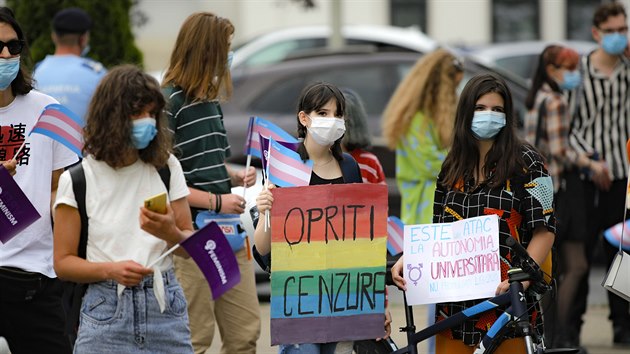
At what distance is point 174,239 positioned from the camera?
490 centimetres

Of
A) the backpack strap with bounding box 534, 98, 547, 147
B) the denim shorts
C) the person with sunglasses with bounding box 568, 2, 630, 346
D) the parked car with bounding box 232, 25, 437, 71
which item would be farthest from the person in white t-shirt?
the parked car with bounding box 232, 25, 437, 71

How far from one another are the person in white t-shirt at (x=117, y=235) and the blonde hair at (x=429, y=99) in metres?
3.23

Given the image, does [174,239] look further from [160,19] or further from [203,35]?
[160,19]

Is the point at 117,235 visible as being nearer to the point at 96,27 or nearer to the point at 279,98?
the point at 96,27

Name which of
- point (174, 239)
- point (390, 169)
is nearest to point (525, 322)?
point (174, 239)

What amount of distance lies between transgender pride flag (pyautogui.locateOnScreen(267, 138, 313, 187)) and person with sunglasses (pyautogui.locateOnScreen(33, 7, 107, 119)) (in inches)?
112

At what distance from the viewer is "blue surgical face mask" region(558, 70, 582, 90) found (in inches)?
336

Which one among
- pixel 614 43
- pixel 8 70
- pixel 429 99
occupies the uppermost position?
pixel 8 70

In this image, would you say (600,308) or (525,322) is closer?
(525,322)

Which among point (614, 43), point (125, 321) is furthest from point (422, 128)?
point (125, 321)

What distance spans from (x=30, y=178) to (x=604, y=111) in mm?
4279

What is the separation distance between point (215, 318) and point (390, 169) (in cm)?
484

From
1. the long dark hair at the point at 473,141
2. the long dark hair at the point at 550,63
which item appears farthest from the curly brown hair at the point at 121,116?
the long dark hair at the point at 550,63

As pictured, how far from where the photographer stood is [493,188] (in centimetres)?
562
